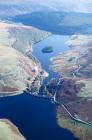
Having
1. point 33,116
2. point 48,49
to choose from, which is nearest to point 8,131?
point 33,116

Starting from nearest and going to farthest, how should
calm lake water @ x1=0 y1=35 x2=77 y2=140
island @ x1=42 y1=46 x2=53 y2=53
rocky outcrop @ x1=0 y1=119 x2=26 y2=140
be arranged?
rocky outcrop @ x1=0 y1=119 x2=26 y2=140 < calm lake water @ x1=0 y1=35 x2=77 y2=140 < island @ x1=42 y1=46 x2=53 y2=53

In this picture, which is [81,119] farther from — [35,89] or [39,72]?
[39,72]

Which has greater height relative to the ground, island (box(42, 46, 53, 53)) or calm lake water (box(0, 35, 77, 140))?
island (box(42, 46, 53, 53))

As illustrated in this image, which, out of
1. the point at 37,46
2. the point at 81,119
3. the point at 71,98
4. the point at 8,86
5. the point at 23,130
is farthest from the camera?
the point at 37,46

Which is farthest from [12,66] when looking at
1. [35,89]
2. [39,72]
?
[35,89]

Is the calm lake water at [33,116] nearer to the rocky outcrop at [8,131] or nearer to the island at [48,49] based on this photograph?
the rocky outcrop at [8,131]

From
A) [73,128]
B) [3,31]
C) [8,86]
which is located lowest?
[73,128]

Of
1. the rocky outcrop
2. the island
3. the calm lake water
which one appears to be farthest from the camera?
the island

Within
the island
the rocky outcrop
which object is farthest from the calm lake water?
the island

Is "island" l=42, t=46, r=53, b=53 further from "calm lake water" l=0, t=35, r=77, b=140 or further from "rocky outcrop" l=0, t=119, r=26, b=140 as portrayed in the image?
"rocky outcrop" l=0, t=119, r=26, b=140
